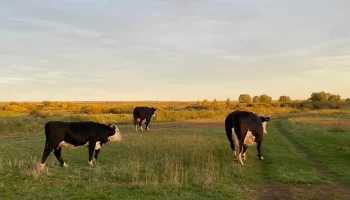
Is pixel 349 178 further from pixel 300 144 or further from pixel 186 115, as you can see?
pixel 186 115

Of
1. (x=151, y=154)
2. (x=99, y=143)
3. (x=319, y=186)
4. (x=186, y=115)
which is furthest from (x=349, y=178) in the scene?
(x=186, y=115)

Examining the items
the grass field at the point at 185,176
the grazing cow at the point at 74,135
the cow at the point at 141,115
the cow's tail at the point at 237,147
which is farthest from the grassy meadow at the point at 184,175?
the cow at the point at 141,115

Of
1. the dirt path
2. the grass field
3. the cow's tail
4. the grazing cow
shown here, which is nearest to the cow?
the grass field

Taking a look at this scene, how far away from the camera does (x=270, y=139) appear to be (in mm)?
22516

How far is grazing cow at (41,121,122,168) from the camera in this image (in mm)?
12125

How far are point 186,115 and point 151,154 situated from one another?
1353 inches

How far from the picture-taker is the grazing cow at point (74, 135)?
477 inches

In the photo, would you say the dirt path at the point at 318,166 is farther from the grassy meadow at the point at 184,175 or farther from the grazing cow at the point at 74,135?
the grazing cow at the point at 74,135

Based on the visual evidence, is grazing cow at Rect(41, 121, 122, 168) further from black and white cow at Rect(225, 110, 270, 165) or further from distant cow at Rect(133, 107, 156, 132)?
distant cow at Rect(133, 107, 156, 132)

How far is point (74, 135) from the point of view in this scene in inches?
507

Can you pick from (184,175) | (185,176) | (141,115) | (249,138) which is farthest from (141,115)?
(185,176)

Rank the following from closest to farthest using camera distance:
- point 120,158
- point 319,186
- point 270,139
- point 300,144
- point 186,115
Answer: point 319,186 → point 120,158 → point 300,144 → point 270,139 → point 186,115

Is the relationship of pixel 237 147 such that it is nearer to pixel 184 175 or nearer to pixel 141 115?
pixel 184 175

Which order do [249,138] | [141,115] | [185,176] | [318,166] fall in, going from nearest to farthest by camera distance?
[185,176] < [318,166] < [249,138] < [141,115]
